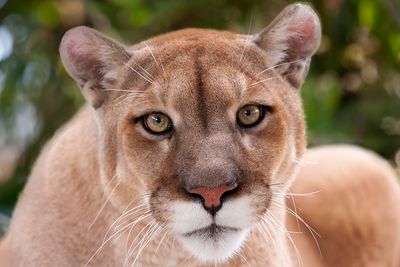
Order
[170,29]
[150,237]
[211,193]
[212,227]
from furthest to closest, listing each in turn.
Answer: [170,29] < [150,237] < [212,227] < [211,193]

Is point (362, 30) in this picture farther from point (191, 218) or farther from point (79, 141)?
point (191, 218)

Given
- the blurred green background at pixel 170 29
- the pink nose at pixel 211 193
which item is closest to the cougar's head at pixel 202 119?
the pink nose at pixel 211 193

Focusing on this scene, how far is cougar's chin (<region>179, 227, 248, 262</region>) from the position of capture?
2096 millimetres

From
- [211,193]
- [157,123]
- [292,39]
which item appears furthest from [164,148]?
[292,39]

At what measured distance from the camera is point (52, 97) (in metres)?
5.11

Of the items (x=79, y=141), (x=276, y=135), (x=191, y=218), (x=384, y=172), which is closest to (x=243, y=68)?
(x=276, y=135)

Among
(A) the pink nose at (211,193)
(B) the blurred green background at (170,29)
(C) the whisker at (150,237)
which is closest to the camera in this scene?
(A) the pink nose at (211,193)

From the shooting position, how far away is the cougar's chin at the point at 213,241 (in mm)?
2096

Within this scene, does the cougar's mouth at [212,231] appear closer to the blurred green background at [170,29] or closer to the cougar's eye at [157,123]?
the cougar's eye at [157,123]

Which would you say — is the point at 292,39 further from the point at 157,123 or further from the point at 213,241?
the point at 213,241

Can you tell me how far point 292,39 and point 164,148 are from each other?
0.58 m

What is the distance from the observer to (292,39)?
7.88 ft

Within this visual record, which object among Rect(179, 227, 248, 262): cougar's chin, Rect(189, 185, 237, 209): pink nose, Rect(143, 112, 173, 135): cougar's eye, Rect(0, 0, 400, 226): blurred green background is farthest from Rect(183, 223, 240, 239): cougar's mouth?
Rect(0, 0, 400, 226): blurred green background

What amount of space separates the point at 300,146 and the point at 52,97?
9.96ft
